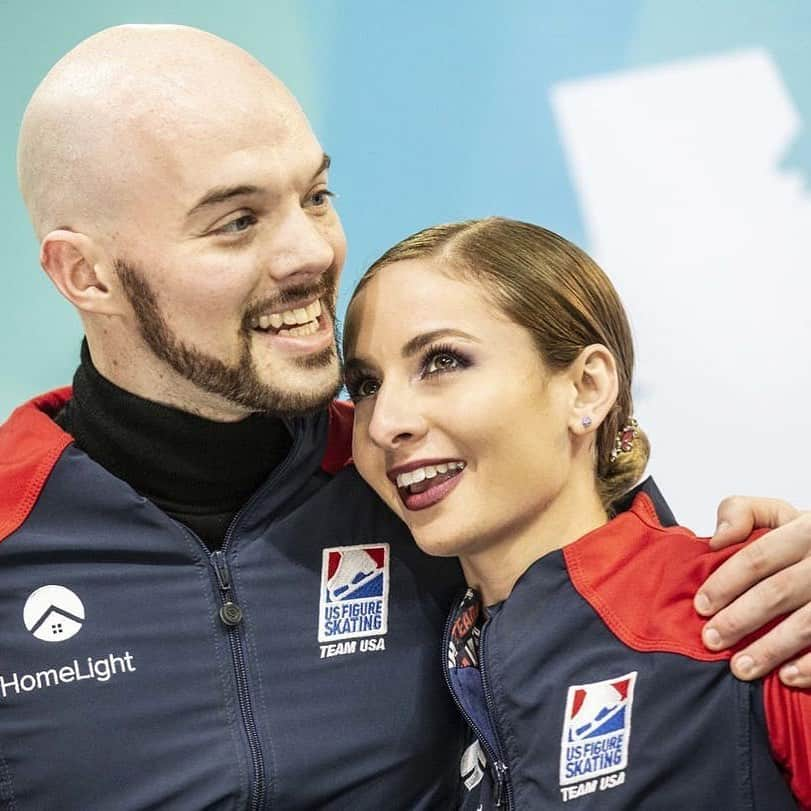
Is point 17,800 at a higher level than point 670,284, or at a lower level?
lower

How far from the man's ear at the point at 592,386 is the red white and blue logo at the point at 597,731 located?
0.30m

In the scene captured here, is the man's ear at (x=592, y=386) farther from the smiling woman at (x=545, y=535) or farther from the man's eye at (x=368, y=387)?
the man's eye at (x=368, y=387)

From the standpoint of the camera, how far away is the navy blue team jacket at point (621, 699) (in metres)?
1.41

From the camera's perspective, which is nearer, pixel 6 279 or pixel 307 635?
pixel 307 635

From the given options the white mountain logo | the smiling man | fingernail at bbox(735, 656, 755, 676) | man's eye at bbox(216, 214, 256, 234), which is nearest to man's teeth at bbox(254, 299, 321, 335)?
the smiling man

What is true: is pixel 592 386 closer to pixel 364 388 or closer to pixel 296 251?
pixel 364 388

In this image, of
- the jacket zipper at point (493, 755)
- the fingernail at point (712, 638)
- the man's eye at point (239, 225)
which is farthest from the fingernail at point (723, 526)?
the man's eye at point (239, 225)

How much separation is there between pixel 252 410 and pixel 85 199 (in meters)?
0.33

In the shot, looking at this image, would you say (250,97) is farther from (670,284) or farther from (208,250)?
(670,284)

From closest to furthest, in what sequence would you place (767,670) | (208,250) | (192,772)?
(767,670)
(192,772)
(208,250)

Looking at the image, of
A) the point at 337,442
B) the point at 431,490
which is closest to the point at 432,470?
the point at 431,490

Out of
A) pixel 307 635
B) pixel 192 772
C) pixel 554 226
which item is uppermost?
pixel 554 226

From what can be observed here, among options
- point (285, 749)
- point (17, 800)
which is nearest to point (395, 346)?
point (285, 749)

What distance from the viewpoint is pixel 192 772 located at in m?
1.53
